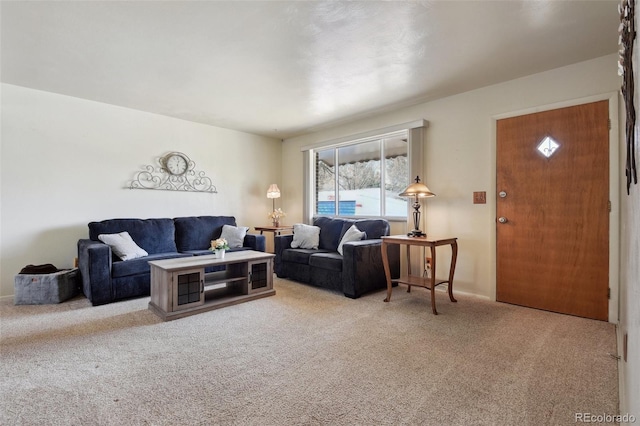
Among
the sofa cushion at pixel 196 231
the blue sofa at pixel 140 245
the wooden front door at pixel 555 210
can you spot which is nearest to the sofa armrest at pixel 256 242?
the blue sofa at pixel 140 245

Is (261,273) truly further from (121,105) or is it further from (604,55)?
(604,55)

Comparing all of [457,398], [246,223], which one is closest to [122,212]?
[246,223]

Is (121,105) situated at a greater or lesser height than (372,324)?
greater

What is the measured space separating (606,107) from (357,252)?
266cm

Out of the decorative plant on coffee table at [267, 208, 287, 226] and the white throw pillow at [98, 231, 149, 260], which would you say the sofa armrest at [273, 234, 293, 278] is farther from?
the white throw pillow at [98, 231, 149, 260]

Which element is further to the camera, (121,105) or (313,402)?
(121,105)

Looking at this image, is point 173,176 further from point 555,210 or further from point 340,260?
point 555,210

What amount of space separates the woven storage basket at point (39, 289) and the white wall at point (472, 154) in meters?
4.30

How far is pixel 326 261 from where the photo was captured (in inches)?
150

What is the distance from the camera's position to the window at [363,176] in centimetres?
445

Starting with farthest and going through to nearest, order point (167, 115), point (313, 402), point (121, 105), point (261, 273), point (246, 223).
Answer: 1. point (246, 223)
2. point (167, 115)
3. point (121, 105)
4. point (261, 273)
5. point (313, 402)

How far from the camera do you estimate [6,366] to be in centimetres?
201

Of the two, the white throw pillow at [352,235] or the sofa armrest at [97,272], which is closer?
the sofa armrest at [97,272]

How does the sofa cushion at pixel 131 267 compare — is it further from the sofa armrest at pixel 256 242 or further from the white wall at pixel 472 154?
the white wall at pixel 472 154
